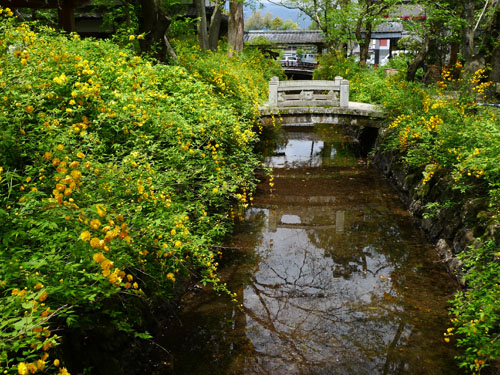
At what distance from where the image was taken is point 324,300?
7.24m

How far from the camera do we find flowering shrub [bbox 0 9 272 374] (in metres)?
3.24

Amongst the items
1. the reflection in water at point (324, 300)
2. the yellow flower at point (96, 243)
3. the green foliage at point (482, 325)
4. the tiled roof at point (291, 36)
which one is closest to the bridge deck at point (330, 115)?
the reflection in water at point (324, 300)

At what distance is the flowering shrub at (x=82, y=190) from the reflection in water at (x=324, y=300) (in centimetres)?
125

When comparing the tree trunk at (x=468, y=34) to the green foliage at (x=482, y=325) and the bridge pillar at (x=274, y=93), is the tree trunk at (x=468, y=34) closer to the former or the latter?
the bridge pillar at (x=274, y=93)

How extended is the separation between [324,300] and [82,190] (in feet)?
14.8

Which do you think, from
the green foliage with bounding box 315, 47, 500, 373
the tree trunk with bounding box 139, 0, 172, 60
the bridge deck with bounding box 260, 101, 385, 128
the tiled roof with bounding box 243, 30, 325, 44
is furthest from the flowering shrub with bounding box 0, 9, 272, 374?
the tiled roof with bounding box 243, 30, 325, 44

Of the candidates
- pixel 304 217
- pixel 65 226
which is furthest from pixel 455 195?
pixel 65 226

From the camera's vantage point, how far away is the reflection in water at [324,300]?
19.0 ft

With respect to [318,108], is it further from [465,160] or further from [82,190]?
[82,190]

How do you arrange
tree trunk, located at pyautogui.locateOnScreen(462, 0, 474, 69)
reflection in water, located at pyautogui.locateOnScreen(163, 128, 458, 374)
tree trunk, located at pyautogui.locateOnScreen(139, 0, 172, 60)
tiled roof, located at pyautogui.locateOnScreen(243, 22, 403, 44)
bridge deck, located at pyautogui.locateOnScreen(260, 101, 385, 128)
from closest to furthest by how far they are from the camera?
reflection in water, located at pyautogui.locateOnScreen(163, 128, 458, 374) → tree trunk, located at pyautogui.locateOnScreen(139, 0, 172, 60) → tree trunk, located at pyautogui.locateOnScreen(462, 0, 474, 69) → bridge deck, located at pyautogui.locateOnScreen(260, 101, 385, 128) → tiled roof, located at pyautogui.locateOnScreen(243, 22, 403, 44)

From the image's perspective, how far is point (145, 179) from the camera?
16.2 feet

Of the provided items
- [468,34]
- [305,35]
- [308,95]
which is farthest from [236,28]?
[305,35]

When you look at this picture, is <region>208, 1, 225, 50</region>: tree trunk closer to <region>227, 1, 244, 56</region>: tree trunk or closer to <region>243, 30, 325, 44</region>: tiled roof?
<region>227, 1, 244, 56</region>: tree trunk

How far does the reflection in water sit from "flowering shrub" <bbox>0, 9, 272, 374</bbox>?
1.25 meters
